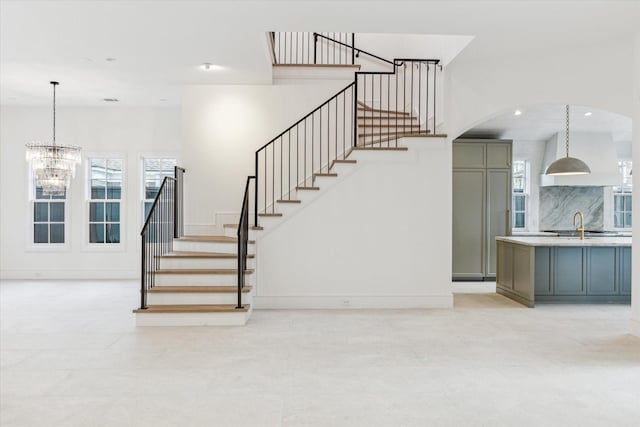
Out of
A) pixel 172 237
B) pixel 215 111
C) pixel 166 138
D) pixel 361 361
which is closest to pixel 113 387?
pixel 361 361

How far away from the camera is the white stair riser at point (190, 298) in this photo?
215 inches

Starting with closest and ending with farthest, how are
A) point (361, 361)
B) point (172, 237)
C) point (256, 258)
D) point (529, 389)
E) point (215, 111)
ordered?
point (529, 389), point (361, 361), point (256, 258), point (172, 237), point (215, 111)

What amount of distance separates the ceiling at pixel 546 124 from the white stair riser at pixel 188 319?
531cm

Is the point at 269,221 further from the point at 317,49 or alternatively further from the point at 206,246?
the point at 317,49

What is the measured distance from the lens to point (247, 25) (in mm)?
4777

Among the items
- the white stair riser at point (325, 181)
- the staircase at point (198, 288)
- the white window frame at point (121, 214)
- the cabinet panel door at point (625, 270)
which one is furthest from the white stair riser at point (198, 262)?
the cabinet panel door at point (625, 270)

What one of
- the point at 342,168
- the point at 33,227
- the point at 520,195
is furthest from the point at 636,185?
the point at 33,227

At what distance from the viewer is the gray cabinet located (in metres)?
8.73

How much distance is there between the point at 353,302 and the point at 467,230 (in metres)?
3.42

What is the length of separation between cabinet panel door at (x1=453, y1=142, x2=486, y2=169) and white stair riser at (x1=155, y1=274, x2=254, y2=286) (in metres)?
4.96

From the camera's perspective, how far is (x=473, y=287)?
8.09 metres

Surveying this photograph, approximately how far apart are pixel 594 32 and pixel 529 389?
3.71 m

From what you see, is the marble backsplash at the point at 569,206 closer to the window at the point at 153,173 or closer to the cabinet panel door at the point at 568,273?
the cabinet panel door at the point at 568,273

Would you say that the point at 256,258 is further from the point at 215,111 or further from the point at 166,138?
the point at 166,138
